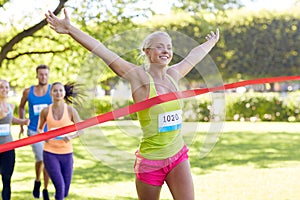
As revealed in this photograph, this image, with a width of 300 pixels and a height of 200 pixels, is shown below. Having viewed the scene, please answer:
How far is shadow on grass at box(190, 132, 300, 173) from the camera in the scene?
1054 cm

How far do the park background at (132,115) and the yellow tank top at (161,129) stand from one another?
75 mm

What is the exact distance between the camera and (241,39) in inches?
963

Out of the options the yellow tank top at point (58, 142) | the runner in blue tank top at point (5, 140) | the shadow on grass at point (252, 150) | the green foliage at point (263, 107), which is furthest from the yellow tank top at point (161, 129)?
the green foliage at point (263, 107)

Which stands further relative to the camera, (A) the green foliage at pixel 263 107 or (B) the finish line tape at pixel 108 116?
(A) the green foliage at pixel 263 107

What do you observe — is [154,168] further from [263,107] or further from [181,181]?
[263,107]

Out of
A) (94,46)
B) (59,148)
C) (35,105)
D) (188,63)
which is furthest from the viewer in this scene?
(35,105)

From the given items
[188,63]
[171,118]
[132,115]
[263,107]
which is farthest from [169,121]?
[263,107]

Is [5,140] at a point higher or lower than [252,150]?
higher

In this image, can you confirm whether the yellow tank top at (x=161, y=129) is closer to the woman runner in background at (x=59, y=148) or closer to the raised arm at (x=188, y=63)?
the raised arm at (x=188, y=63)

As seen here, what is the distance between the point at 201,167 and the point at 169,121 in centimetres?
660

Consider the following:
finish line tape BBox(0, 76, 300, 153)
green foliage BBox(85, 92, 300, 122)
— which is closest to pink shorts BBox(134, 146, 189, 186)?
finish line tape BBox(0, 76, 300, 153)

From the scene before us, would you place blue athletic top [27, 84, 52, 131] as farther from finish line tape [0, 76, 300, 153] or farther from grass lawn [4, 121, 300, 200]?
finish line tape [0, 76, 300, 153]

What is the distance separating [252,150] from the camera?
1260 centimetres

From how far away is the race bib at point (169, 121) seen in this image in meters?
3.54
